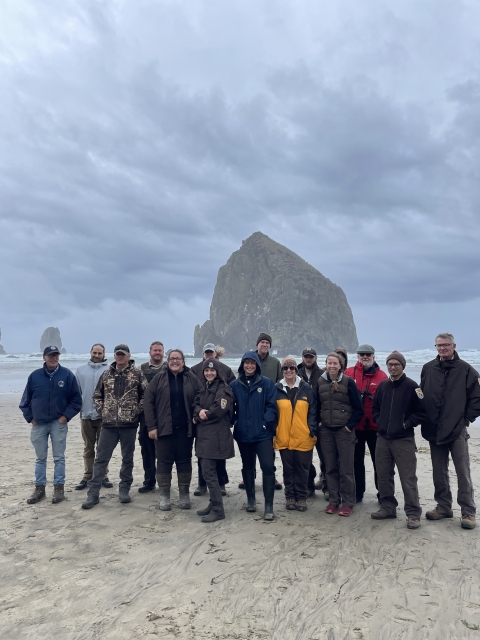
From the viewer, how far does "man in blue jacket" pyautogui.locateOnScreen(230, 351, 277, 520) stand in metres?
5.98

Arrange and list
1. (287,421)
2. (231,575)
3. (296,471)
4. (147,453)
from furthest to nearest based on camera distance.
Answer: (147,453)
(296,471)
(287,421)
(231,575)

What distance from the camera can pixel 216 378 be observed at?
6.15m

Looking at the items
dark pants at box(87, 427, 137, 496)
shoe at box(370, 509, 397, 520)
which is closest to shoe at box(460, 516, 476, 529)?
shoe at box(370, 509, 397, 520)

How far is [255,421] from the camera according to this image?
599 centimetres

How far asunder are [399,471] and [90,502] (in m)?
4.42

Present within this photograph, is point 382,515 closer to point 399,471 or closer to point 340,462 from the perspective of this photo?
point 399,471

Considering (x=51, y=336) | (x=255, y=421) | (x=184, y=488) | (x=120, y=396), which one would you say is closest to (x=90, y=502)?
(x=184, y=488)

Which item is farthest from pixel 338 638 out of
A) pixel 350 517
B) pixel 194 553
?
pixel 350 517

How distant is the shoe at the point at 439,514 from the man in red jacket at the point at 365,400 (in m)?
0.91

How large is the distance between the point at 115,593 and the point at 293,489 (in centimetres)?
308

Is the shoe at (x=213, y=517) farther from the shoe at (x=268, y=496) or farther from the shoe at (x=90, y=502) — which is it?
the shoe at (x=90, y=502)

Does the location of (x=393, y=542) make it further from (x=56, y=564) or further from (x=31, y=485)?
(x=31, y=485)

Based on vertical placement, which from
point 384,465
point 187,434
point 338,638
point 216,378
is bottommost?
point 338,638

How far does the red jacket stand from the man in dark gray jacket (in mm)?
702
